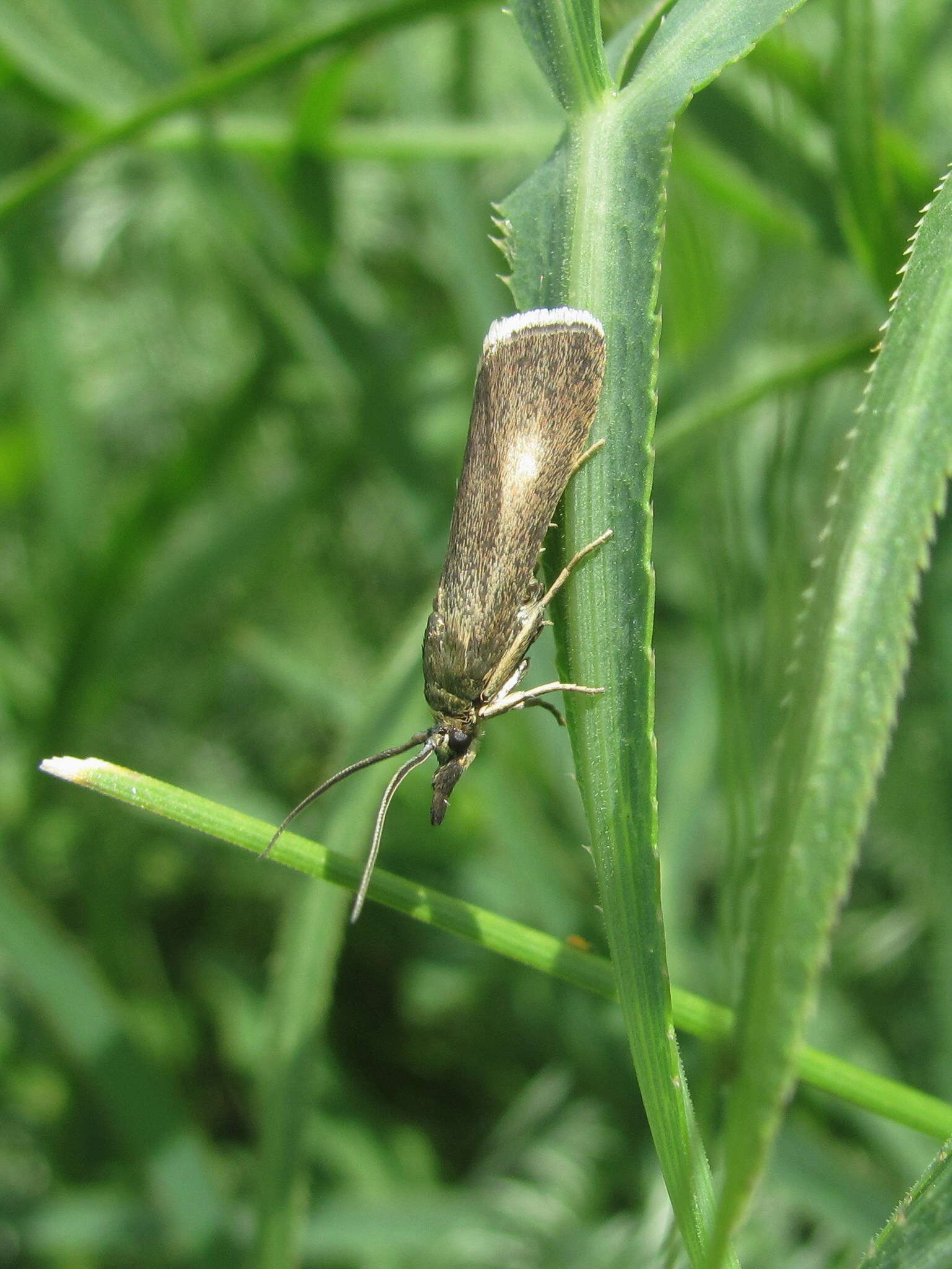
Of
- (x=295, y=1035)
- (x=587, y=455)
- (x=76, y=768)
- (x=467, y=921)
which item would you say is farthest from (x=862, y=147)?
(x=295, y=1035)

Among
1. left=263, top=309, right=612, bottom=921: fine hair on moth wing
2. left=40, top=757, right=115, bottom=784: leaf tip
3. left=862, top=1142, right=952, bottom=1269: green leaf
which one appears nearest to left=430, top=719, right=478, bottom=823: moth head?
left=263, top=309, right=612, bottom=921: fine hair on moth wing

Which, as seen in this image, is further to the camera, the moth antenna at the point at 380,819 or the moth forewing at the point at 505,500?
the moth forewing at the point at 505,500

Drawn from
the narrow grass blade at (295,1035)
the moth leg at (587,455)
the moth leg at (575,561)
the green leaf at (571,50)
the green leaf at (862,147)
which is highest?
the green leaf at (862,147)

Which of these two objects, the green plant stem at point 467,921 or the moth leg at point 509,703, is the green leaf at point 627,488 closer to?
the green plant stem at point 467,921

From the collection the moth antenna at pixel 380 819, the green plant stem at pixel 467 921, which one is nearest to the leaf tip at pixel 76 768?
the green plant stem at pixel 467 921

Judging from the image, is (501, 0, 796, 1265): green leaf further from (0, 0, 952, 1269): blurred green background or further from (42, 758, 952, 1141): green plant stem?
(0, 0, 952, 1269): blurred green background

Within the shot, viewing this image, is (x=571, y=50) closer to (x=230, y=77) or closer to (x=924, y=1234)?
(x=924, y=1234)
